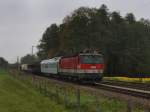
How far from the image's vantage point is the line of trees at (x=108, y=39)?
297 ft

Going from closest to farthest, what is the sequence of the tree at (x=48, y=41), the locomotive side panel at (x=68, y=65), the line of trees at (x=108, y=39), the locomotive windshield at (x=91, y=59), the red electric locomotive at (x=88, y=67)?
the red electric locomotive at (x=88, y=67) → the locomotive windshield at (x=91, y=59) → the locomotive side panel at (x=68, y=65) → the line of trees at (x=108, y=39) → the tree at (x=48, y=41)

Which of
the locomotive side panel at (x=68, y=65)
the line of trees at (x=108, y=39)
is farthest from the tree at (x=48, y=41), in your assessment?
the locomotive side panel at (x=68, y=65)

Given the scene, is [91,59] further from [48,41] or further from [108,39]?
[48,41]

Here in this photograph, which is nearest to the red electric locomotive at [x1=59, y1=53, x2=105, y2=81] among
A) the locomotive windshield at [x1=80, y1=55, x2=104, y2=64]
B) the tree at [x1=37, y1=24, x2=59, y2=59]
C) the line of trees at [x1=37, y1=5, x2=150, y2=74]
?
the locomotive windshield at [x1=80, y1=55, x2=104, y2=64]

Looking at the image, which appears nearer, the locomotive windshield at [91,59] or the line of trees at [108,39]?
the locomotive windshield at [91,59]

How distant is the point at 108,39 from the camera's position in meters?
91.0

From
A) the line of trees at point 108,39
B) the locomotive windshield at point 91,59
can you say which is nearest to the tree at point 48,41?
the line of trees at point 108,39

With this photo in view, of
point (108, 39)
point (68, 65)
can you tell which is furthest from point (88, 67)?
point (108, 39)

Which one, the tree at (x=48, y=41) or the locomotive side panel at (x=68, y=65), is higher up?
the tree at (x=48, y=41)

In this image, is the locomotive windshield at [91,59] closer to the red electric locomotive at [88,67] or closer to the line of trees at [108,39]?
the red electric locomotive at [88,67]

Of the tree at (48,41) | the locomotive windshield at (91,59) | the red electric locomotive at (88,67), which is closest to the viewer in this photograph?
the red electric locomotive at (88,67)

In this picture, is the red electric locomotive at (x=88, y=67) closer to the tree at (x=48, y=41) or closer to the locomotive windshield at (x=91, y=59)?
the locomotive windshield at (x=91, y=59)

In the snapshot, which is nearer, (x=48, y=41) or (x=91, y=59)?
(x=91, y=59)

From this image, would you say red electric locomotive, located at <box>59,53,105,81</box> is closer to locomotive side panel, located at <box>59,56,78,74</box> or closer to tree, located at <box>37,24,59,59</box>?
locomotive side panel, located at <box>59,56,78,74</box>
